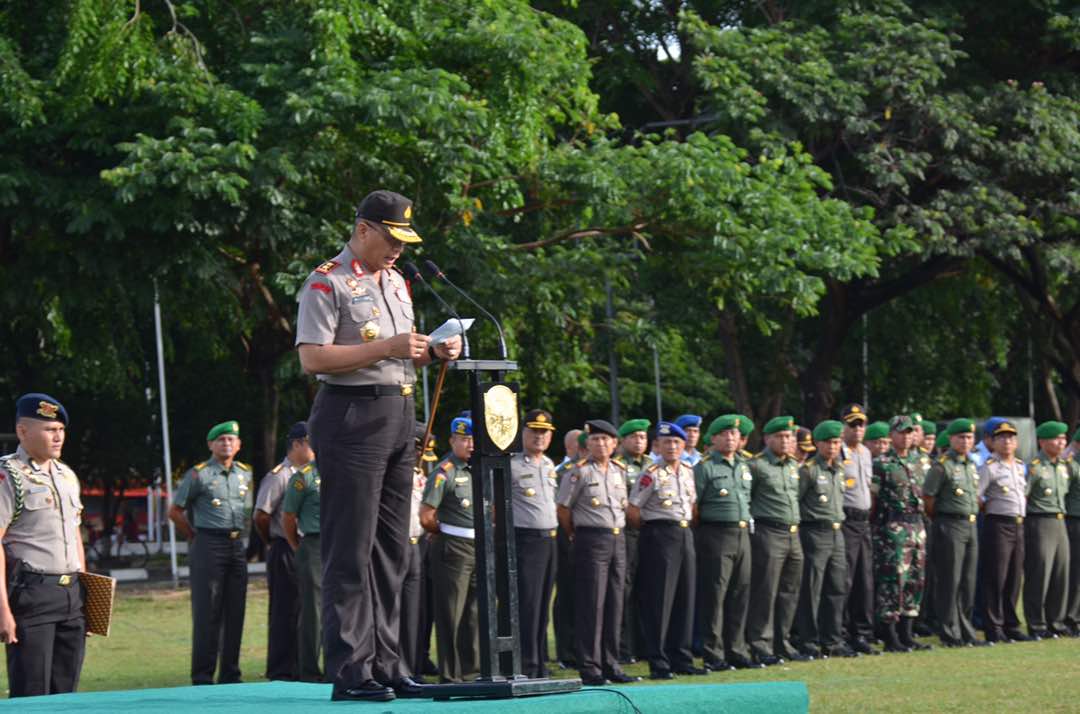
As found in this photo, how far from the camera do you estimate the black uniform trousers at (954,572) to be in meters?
12.6

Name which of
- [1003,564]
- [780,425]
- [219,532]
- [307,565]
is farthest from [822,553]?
[219,532]

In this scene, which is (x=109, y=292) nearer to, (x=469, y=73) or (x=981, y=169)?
(x=469, y=73)

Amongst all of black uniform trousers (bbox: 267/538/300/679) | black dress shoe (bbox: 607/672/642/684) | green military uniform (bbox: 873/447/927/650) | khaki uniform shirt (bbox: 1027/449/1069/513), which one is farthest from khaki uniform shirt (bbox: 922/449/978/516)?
black uniform trousers (bbox: 267/538/300/679)

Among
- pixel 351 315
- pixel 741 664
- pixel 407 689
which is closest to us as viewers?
pixel 351 315

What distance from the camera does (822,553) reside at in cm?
1206

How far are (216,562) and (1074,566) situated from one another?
7.05m

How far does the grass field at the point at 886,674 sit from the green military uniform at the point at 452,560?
1415 millimetres

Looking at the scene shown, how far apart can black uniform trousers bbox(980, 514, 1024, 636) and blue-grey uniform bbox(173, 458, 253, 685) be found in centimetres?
586

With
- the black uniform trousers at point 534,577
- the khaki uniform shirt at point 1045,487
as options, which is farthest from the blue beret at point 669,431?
the khaki uniform shirt at point 1045,487

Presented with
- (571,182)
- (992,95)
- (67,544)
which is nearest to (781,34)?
(992,95)

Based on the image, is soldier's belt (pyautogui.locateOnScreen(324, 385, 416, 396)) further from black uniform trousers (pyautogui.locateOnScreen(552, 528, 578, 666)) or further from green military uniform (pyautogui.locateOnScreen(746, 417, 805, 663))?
green military uniform (pyautogui.locateOnScreen(746, 417, 805, 663))

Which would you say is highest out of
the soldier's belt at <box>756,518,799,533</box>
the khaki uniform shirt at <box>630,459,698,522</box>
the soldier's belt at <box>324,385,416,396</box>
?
the soldier's belt at <box>324,385,416,396</box>

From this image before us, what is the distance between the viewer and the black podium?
5141mm

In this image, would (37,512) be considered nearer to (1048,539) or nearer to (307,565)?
(307,565)
